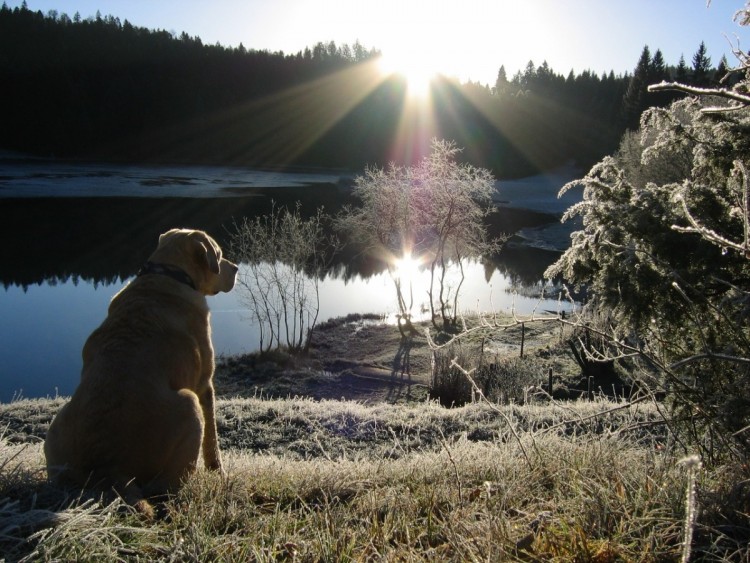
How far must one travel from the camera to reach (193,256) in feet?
14.6

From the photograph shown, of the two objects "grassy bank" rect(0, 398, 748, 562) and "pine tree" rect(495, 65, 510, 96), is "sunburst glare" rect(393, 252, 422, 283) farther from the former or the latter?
"pine tree" rect(495, 65, 510, 96)

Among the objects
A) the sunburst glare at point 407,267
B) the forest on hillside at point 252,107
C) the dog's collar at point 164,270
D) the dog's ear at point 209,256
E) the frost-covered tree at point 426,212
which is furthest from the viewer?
the forest on hillside at point 252,107

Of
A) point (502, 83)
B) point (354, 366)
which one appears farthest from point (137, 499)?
point (502, 83)

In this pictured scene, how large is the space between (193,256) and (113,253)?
34802mm

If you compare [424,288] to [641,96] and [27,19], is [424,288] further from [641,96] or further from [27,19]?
[27,19]

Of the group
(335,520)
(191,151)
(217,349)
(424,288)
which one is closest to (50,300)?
(217,349)

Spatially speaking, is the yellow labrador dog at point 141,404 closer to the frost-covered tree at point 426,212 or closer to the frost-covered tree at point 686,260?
the frost-covered tree at point 686,260

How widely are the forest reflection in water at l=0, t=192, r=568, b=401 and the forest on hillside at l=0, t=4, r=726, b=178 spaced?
114 ft

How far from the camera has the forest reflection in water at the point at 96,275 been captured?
21987 mm

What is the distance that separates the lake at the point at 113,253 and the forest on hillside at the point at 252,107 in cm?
1316

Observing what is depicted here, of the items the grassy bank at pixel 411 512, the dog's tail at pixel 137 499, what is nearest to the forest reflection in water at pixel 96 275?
the grassy bank at pixel 411 512

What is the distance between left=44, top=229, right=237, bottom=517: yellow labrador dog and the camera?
119 inches

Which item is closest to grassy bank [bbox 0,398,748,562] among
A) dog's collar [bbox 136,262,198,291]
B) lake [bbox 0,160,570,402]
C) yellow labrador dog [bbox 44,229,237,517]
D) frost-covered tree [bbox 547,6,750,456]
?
yellow labrador dog [bbox 44,229,237,517]

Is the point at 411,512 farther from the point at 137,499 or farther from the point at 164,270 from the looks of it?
the point at 164,270
